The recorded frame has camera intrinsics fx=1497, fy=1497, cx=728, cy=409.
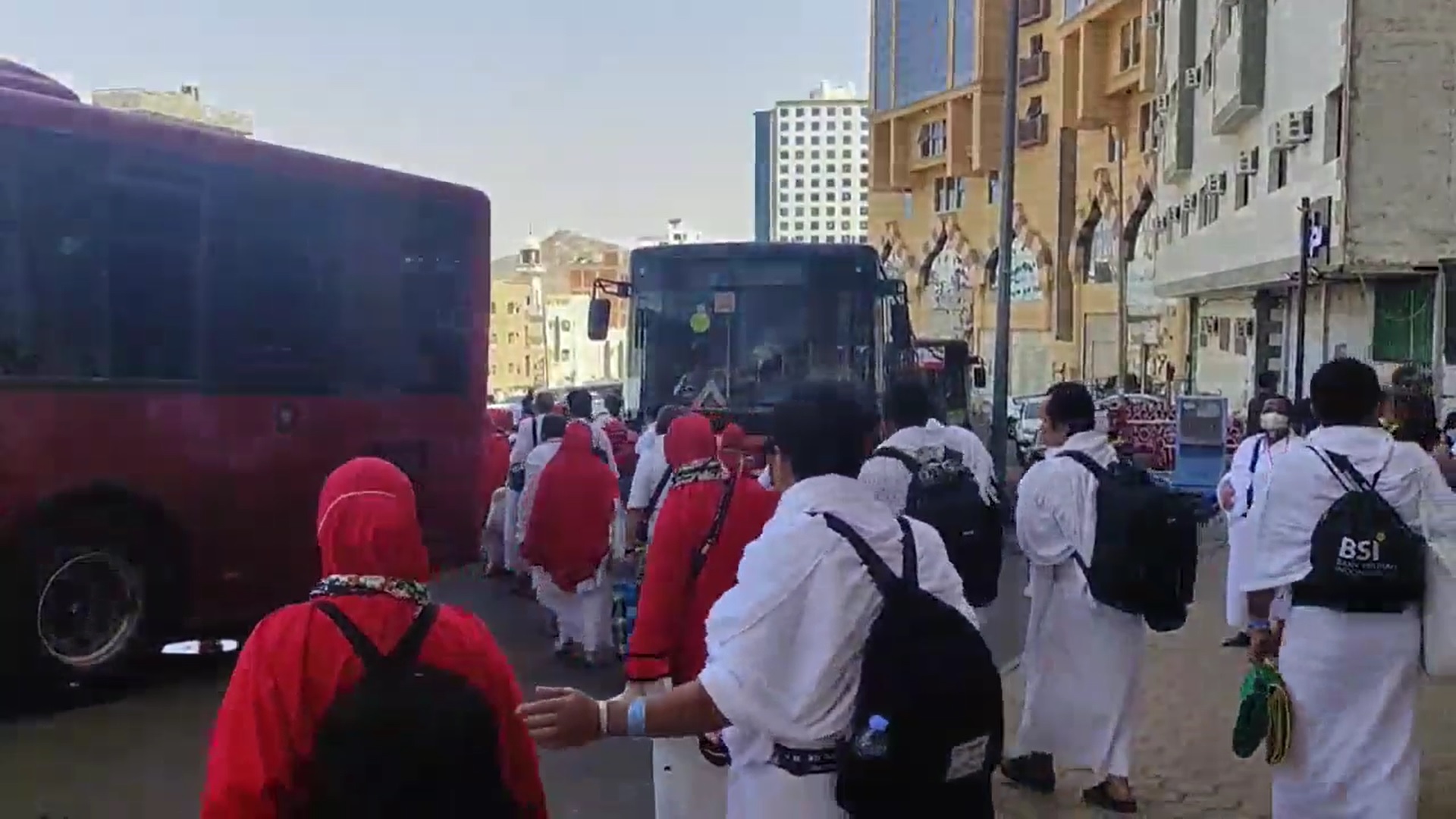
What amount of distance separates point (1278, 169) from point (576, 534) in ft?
69.0

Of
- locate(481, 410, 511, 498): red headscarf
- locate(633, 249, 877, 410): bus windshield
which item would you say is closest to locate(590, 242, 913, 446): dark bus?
locate(633, 249, 877, 410): bus windshield

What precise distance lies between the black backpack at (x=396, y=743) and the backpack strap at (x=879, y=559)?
2.70 ft

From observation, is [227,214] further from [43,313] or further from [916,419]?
[916,419]

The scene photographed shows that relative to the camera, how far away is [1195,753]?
719 cm

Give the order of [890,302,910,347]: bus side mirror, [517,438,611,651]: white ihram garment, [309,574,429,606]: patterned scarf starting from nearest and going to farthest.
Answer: [309,574,429,606]: patterned scarf < [517,438,611,651]: white ihram garment < [890,302,910,347]: bus side mirror

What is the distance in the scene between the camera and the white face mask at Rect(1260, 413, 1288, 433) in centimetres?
918

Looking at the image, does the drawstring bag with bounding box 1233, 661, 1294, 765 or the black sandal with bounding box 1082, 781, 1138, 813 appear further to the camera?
the black sandal with bounding box 1082, 781, 1138, 813

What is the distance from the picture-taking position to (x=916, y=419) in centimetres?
683

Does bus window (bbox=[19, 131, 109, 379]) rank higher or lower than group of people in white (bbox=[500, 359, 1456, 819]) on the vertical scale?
higher

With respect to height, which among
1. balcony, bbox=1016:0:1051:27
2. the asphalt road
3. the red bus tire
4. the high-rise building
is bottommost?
the asphalt road

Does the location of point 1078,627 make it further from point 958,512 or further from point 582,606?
point 582,606

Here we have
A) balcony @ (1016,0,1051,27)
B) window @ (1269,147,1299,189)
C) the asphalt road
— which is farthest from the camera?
balcony @ (1016,0,1051,27)

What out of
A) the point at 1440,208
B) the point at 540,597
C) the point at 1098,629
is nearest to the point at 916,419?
the point at 1098,629

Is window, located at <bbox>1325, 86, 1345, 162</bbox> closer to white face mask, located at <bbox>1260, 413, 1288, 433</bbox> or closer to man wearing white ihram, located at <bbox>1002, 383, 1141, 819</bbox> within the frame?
white face mask, located at <bbox>1260, 413, 1288, 433</bbox>
